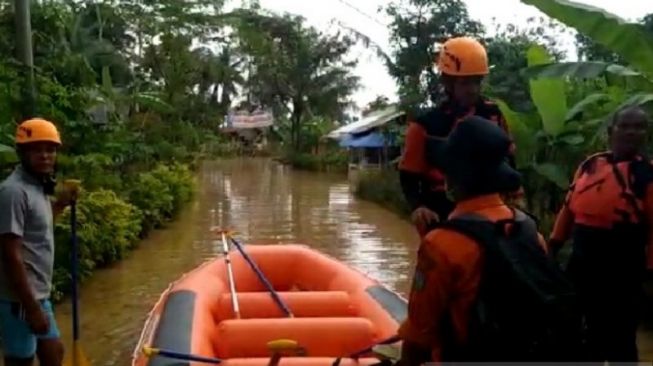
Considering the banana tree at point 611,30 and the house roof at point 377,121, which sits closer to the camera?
the banana tree at point 611,30

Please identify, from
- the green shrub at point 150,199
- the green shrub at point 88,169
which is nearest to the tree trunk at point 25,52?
the green shrub at point 88,169

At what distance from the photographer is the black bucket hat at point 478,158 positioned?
250 cm

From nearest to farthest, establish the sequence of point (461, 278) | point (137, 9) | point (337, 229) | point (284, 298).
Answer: point (461, 278) < point (284, 298) < point (337, 229) < point (137, 9)

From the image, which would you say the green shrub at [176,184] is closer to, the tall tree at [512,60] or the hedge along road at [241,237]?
the hedge along road at [241,237]

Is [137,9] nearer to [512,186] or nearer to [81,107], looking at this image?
[81,107]

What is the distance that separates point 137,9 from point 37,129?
19.1 metres

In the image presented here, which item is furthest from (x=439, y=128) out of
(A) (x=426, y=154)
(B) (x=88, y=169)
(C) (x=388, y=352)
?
(B) (x=88, y=169)

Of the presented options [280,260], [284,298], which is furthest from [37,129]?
[280,260]

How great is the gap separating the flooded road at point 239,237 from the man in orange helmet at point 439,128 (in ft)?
13.4

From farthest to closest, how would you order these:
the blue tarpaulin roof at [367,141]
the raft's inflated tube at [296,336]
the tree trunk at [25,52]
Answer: the blue tarpaulin roof at [367,141] → the tree trunk at [25,52] → the raft's inflated tube at [296,336]

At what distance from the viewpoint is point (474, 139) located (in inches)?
98.5

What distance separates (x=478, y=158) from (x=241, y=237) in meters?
13.0

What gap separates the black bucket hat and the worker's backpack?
10 centimetres

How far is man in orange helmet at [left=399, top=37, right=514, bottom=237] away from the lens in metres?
3.63
